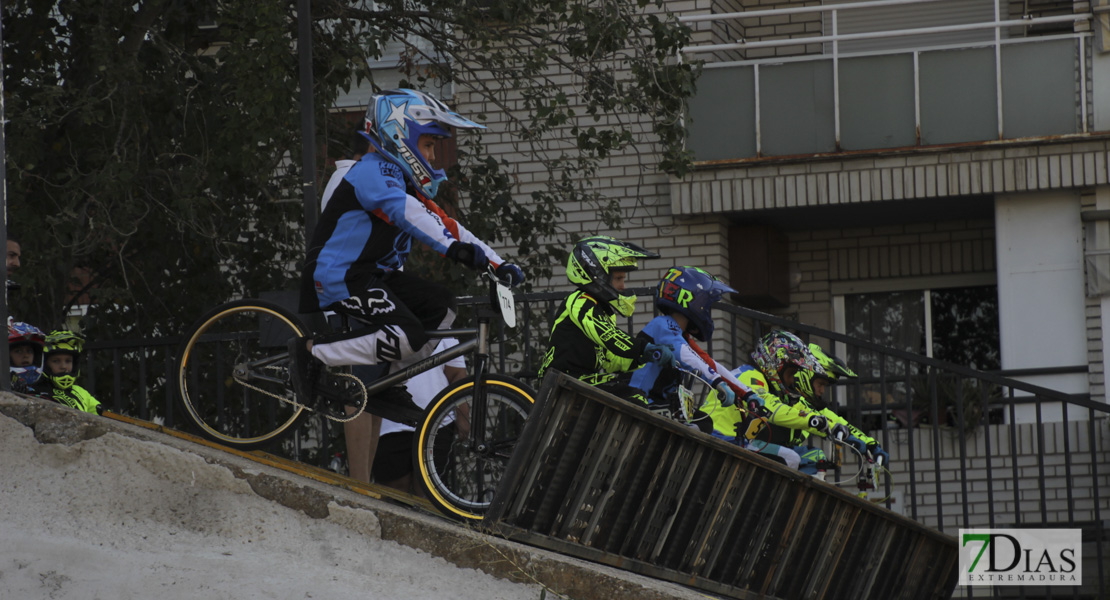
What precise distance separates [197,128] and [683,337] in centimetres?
457

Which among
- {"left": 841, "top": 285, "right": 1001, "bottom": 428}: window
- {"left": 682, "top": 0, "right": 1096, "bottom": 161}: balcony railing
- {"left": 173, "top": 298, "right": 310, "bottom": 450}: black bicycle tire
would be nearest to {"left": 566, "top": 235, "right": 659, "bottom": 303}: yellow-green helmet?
{"left": 173, "top": 298, "right": 310, "bottom": 450}: black bicycle tire

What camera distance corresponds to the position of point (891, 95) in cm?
1331

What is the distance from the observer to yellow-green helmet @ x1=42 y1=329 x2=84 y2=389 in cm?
846

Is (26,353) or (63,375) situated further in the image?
(63,375)

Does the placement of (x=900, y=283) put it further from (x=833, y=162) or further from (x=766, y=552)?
(x=766, y=552)

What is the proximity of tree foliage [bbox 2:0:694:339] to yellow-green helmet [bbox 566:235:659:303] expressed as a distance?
8.43ft

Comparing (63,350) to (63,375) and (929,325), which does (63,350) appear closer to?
(63,375)

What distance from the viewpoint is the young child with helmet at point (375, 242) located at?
661 cm

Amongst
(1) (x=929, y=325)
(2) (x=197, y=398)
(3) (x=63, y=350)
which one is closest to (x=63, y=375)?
(3) (x=63, y=350)

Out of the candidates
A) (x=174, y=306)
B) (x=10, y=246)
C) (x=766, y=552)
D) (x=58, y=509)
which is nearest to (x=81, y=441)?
(x=58, y=509)

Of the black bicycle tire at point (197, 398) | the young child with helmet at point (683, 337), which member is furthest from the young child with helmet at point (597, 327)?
the black bicycle tire at point (197, 398)

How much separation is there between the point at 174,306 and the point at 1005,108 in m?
7.23

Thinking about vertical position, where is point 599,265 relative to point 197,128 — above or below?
below

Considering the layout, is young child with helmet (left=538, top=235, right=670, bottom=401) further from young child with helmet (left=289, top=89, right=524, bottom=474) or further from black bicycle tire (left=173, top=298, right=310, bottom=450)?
black bicycle tire (left=173, top=298, right=310, bottom=450)
